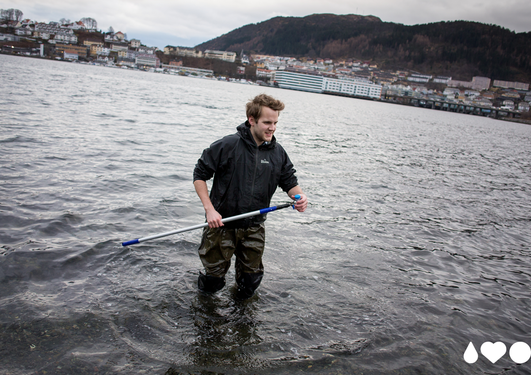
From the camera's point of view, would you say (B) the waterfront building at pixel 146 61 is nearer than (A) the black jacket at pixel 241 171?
No

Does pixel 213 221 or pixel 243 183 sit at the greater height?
pixel 243 183

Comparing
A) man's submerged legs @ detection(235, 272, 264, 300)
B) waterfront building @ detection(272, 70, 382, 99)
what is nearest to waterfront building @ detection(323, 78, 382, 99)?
waterfront building @ detection(272, 70, 382, 99)

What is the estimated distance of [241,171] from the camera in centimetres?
365

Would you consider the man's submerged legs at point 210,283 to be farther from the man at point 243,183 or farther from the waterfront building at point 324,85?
the waterfront building at point 324,85


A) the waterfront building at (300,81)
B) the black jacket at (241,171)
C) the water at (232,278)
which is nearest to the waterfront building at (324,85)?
the waterfront building at (300,81)

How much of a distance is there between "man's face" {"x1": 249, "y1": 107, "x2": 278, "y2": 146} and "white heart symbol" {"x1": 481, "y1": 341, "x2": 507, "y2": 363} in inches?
140

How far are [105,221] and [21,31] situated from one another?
808ft

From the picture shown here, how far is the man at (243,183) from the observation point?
3.55 metres

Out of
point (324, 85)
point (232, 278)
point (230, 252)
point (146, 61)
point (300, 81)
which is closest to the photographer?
point (230, 252)

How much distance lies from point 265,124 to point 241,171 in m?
0.54

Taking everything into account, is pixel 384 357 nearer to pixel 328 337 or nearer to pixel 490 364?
pixel 328 337

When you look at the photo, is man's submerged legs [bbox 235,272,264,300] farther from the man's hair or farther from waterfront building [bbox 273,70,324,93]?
waterfront building [bbox 273,70,324,93]

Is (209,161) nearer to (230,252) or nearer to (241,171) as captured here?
(241,171)

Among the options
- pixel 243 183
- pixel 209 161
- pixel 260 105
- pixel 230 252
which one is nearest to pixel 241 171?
pixel 243 183
